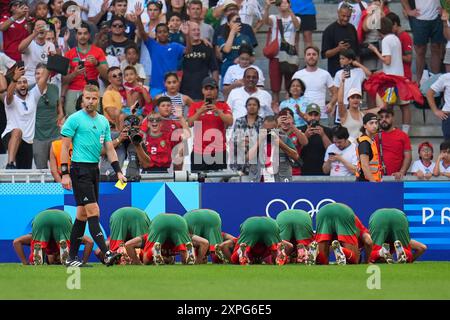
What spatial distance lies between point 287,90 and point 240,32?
1.42 m

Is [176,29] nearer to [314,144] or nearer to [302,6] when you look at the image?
[302,6]

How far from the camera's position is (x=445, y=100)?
75.0 ft

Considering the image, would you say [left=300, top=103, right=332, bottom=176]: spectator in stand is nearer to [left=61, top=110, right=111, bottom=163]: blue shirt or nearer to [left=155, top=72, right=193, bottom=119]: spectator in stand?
[left=155, top=72, right=193, bottom=119]: spectator in stand

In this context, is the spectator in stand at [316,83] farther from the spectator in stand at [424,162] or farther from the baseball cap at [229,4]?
the spectator in stand at [424,162]

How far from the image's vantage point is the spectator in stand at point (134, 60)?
22984 millimetres

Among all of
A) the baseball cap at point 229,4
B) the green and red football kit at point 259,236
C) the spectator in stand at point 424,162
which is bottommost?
the green and red football kit at point 259,236

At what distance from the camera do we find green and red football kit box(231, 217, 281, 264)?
57.3ft

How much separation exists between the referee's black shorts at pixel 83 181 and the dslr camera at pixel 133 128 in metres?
2.23

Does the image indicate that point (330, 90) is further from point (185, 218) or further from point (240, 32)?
point (185, 218)

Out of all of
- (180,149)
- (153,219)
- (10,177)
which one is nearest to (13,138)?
(10,177)

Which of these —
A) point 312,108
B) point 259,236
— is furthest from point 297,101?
point 259,236

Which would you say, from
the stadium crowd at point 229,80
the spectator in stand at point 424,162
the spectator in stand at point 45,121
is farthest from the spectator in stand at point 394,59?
the spectator in stand at point 45,121

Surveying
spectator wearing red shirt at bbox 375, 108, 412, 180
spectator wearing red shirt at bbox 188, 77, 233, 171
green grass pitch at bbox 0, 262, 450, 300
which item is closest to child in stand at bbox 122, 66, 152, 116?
spectator wearing red shirt at bbox 188, 77, 233, 171

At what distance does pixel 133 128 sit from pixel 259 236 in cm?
272
